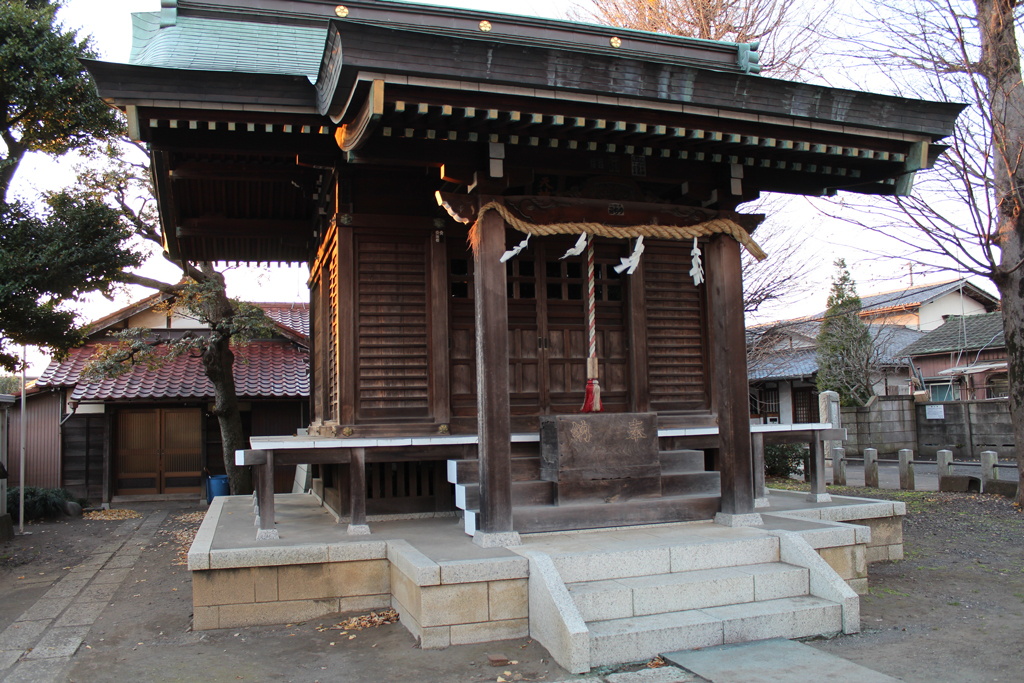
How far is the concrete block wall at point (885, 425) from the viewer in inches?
941

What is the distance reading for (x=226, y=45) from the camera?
27.7ft

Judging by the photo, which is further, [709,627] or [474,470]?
[474,470]

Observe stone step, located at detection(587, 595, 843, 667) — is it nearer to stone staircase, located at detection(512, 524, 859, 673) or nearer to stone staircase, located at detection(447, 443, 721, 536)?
stone staircase, located at detection(512, 524, 859, 673)

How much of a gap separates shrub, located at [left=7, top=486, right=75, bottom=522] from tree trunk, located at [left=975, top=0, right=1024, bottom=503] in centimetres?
1824

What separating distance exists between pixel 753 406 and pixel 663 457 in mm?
27049

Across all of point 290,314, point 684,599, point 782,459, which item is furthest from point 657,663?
point 290,314

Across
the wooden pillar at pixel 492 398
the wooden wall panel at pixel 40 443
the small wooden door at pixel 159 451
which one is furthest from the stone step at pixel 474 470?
the wooden wall panel at pixel 40 443

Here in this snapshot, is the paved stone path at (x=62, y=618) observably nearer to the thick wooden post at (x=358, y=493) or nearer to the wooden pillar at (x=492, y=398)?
the thick wooden post at (x=358, y=493)

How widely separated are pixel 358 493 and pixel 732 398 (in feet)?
11.9

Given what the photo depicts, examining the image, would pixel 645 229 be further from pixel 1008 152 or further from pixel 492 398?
pixel 1008 152

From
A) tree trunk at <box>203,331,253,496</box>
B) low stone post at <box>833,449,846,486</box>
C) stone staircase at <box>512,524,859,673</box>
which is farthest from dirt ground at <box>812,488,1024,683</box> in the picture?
tree trunk at <box>203,331,253,496</box>

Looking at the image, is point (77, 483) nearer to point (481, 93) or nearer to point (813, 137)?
point (481, 93)

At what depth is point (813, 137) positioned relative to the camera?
21.9ft

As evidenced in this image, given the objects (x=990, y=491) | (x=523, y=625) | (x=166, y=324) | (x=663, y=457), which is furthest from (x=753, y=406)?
(x=523, y=625)
